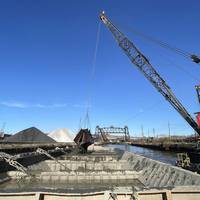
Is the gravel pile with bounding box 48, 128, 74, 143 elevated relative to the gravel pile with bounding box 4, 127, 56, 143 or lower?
elevated

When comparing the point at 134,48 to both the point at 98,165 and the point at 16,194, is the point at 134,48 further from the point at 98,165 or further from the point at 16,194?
the point at 16,194

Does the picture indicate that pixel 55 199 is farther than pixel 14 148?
No

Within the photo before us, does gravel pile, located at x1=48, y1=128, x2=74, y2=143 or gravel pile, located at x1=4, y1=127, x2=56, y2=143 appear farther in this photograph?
gravel pile, located at x1=48, y1=128, x2=74, y2=143

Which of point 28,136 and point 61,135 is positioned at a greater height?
point 61,135

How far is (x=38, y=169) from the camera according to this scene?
95.9ft

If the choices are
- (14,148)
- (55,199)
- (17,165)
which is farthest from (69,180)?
(14,148)

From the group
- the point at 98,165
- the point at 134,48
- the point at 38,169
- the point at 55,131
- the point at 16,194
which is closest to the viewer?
the point at 16,194

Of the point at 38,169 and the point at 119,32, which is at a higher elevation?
the point at 119,32

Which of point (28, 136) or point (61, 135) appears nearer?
point (28, 136)

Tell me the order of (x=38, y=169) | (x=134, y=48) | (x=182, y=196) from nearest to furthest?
(x=182, y=196)
(x=38, y=169)
(x=134, y=48)

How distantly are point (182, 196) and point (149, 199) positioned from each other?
5.30ft

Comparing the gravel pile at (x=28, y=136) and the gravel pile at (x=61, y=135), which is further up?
the gravel pile at (x=61, y=135)

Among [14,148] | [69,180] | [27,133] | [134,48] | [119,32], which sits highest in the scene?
[119,32]

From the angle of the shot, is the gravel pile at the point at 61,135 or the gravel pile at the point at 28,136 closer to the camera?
the gravel pile at the point at 28,136
